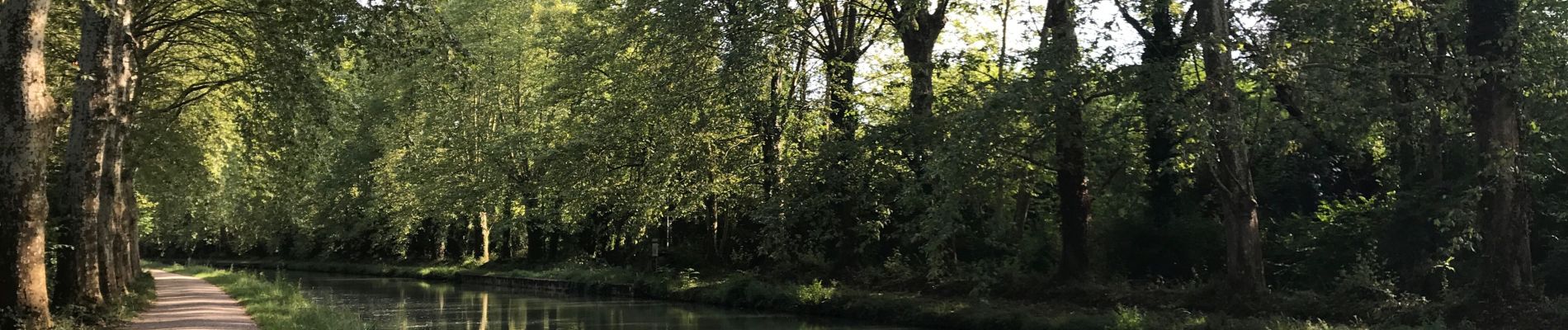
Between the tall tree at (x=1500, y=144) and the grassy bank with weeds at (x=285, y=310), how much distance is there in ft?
49.0

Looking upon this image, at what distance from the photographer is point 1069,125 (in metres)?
17.1

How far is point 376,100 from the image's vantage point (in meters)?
47.4

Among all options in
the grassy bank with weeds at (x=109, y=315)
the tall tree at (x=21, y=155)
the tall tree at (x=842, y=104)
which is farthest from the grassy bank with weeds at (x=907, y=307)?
the tall tree at (x=21, y=155)

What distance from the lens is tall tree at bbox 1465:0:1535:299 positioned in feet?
46.7

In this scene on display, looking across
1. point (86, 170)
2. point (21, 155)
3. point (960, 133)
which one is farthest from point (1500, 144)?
point (86, 170)

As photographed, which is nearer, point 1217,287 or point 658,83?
point 1217,287

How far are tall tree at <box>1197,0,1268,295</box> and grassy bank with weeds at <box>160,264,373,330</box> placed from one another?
12475mm

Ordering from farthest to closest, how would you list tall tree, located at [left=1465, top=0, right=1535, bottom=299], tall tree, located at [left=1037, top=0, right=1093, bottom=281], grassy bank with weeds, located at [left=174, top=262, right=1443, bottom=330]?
tall tree, located at [left=1037, top=0, right=1093, bottom=281], grassy bank with weeds, located at [left=174, top=262, right=1443, bottom=330], tall tree, located at [left=1465, top=0, right=1535, bottom=299]

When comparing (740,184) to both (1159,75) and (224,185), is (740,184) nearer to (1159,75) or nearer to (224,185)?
(1159,75)

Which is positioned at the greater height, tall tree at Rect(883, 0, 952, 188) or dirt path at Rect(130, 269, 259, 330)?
tall tree at Rect(883, 0, 952, 188)

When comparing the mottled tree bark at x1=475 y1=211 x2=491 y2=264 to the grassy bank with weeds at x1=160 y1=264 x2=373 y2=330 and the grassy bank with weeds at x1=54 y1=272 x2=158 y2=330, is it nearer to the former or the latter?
the grassy bank with weeds at x1=160 y1=264 x2=373 y2=330

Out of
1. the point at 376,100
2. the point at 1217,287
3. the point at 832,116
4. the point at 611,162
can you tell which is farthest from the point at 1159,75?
the point at 376,100

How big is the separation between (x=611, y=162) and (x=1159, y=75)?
46.8ft

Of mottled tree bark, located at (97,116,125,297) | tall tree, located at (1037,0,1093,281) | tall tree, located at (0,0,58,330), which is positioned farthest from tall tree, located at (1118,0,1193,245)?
mottled tree bark, located at (97,116,125,297)
